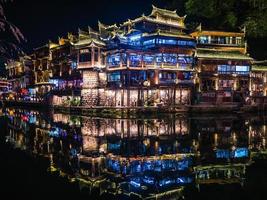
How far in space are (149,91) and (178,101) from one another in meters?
4.58

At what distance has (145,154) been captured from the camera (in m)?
17.6

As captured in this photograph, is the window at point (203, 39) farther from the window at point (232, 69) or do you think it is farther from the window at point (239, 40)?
the window at point (232, 69)

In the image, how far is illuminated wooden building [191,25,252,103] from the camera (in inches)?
1848

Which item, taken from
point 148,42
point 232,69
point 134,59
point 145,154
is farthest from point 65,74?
point 145,154

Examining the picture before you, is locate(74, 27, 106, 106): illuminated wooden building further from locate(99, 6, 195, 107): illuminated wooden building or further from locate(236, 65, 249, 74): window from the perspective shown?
locate(236, 65, 249, 74): window

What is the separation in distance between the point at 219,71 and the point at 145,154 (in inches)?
1298

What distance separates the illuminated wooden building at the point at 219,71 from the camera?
46938 mm

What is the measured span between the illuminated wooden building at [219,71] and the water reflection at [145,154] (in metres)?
18.7

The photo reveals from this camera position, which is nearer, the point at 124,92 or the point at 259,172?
the point at 259,172

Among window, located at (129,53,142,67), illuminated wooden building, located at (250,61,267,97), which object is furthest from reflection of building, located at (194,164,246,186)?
illuminated wooden building, located at (250,61,267,97)

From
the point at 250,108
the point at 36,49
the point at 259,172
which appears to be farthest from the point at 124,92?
the point at 36,49

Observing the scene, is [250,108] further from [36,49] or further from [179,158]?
[36,49]

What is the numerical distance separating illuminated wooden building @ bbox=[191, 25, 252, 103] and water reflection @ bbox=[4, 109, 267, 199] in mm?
18689

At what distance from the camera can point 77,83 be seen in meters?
53.0
